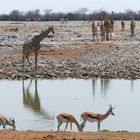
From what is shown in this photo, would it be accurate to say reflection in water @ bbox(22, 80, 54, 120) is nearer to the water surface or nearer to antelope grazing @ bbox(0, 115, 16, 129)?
the water surface

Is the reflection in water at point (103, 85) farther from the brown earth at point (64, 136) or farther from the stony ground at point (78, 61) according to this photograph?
the brown earth at point (64, 136)

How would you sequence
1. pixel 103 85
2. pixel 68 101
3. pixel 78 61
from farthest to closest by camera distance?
1. pixel 78 61
2. pixel 103 85
3. pixel 68 101

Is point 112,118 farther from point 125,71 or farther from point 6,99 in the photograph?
point 125,71

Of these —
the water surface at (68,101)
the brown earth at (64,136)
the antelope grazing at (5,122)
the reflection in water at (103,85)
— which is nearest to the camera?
the brown earth at (64,136)

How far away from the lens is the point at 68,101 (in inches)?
808

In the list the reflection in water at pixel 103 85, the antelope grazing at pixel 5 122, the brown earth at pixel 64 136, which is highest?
the brown earth at pixel 64 136

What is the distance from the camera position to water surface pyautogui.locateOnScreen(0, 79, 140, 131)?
669 inches

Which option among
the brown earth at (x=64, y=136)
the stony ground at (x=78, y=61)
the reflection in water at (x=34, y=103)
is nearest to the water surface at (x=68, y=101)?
the reflection in water at (x=34, y=103)

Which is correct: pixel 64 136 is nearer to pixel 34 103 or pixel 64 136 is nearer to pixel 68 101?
pixel 68 101

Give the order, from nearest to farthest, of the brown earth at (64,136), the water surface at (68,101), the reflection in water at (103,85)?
the brown earth at (64,136), the water surface at (68,101), the reflection in water at (103,85)

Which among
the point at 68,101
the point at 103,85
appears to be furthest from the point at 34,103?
the point at 103,85

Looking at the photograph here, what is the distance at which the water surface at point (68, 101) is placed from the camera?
17.0 meters

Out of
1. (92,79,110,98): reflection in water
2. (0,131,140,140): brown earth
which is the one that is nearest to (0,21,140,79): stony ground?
(92,79,110,98): reflection in water

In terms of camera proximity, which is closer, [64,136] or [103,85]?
[64,136]
